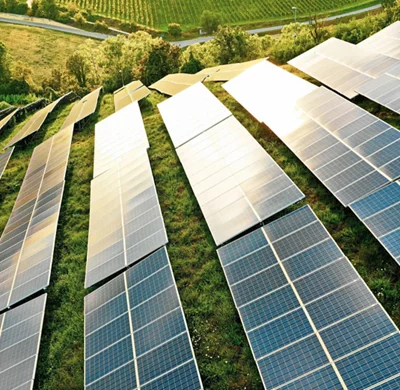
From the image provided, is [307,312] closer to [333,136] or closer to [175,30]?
[333,136]

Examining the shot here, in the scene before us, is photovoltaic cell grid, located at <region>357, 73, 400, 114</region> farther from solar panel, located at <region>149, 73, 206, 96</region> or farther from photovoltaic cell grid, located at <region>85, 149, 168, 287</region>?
solar panel, located at <region>149, 73, 206, 96</region>

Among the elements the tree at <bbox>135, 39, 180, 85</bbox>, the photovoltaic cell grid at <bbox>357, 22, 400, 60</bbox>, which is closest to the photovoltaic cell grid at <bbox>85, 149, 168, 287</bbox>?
the photovoltaic cell grid at <bbox>357, 22, 400, 60</bbox>

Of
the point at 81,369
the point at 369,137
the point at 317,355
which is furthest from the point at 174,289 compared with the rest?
the point at 369,137

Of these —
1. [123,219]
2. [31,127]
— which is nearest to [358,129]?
[123,219]

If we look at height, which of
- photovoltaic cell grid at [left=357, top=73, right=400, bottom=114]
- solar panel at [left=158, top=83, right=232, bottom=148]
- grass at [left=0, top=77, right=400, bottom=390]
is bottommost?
grass at [left=0, top=77, right=400, bottom=390]

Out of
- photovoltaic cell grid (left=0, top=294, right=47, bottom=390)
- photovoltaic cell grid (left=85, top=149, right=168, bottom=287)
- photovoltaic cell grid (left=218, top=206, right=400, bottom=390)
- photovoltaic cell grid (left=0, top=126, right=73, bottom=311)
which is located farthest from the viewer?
photovoltaic cell grid (left=0, top=126, right=73, bottom=311)
